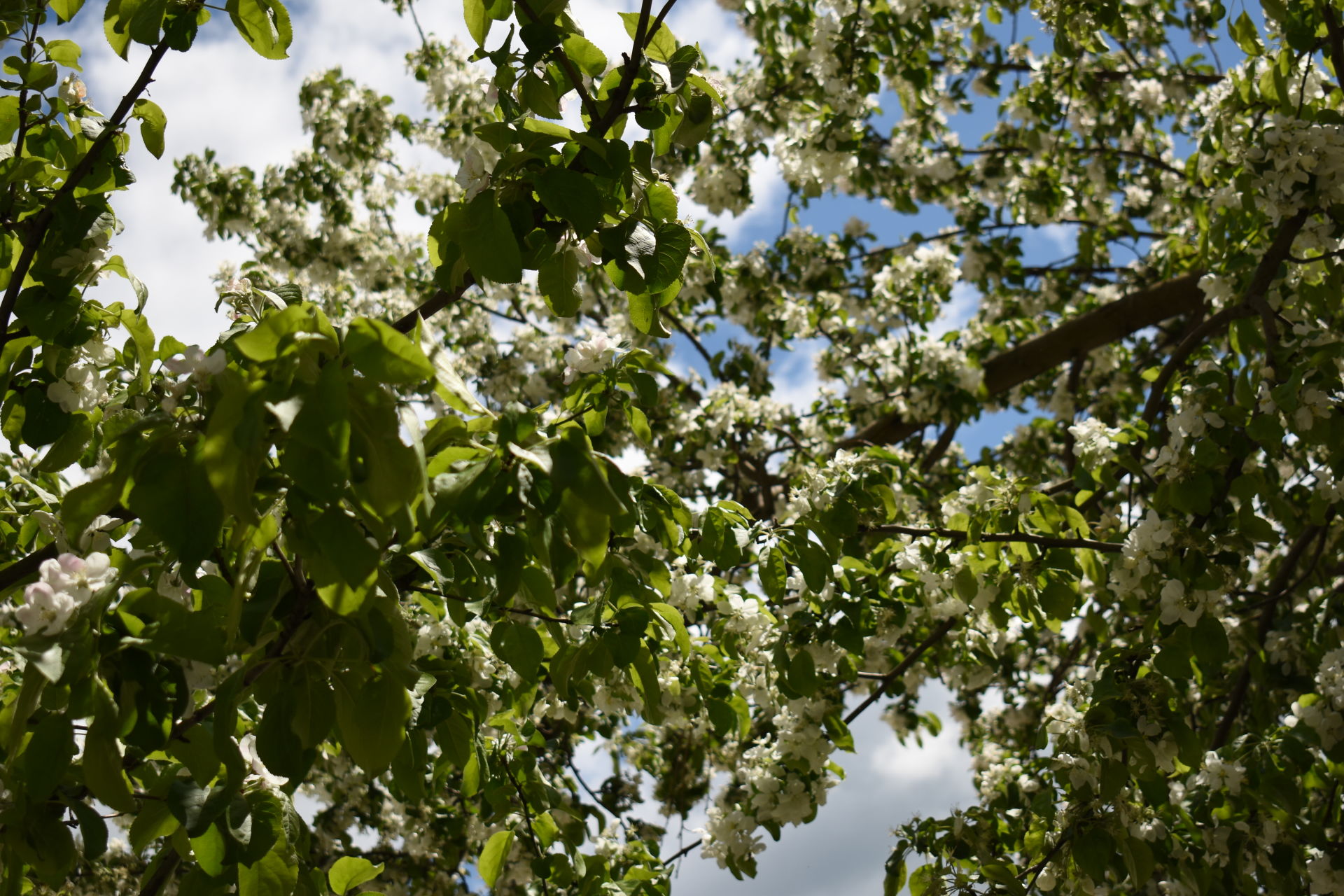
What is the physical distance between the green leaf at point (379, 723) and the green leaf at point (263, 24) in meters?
0.91

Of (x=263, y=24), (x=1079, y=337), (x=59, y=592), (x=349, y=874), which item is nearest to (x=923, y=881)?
(x=349, y=874)

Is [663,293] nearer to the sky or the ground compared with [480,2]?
nearer to the ground

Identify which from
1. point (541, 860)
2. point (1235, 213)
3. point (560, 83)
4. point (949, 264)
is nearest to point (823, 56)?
point (949, 264)

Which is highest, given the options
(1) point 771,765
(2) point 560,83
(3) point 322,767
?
(3) point 322,767

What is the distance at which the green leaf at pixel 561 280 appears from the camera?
135cm

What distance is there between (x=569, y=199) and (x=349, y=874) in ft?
3.40

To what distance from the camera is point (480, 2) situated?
1.31m

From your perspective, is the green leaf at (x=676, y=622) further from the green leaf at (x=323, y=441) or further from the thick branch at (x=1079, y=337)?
the thick branch at (x=1079, y=337)

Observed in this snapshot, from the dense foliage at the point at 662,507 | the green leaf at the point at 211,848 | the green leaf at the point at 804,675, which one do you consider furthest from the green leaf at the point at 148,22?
the green leaf at the point at 804,675

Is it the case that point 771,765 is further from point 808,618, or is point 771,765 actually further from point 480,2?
point 480,2

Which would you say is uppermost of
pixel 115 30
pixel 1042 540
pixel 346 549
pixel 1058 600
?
pixel 115 30

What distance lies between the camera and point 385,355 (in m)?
0.91

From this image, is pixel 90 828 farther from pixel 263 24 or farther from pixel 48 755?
pixel 263 24

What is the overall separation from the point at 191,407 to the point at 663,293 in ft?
1.89
